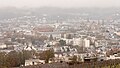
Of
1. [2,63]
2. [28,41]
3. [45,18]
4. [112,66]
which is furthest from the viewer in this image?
[45,18]

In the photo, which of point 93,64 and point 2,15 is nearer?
point 93,64

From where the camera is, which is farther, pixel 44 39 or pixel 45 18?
pixel 45 18

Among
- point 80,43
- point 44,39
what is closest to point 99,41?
point 80,43

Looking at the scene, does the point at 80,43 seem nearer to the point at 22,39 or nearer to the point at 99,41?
the point at 99,41

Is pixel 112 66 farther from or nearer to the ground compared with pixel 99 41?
farther from the ground

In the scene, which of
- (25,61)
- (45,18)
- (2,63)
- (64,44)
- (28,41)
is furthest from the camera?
(45,18)

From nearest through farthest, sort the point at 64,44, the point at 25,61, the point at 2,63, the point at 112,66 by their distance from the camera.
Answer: the point at 112,66, the point at 2,63, the point at 25,61, the point at 64,44

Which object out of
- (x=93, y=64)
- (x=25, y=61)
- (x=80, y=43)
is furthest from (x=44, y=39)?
(x=93, y=64)

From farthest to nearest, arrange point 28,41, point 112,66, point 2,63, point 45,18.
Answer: point 45,18 → point 28,41 → point 2,63 → point 112,66

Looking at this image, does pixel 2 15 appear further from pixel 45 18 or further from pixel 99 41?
pixel 99 41
